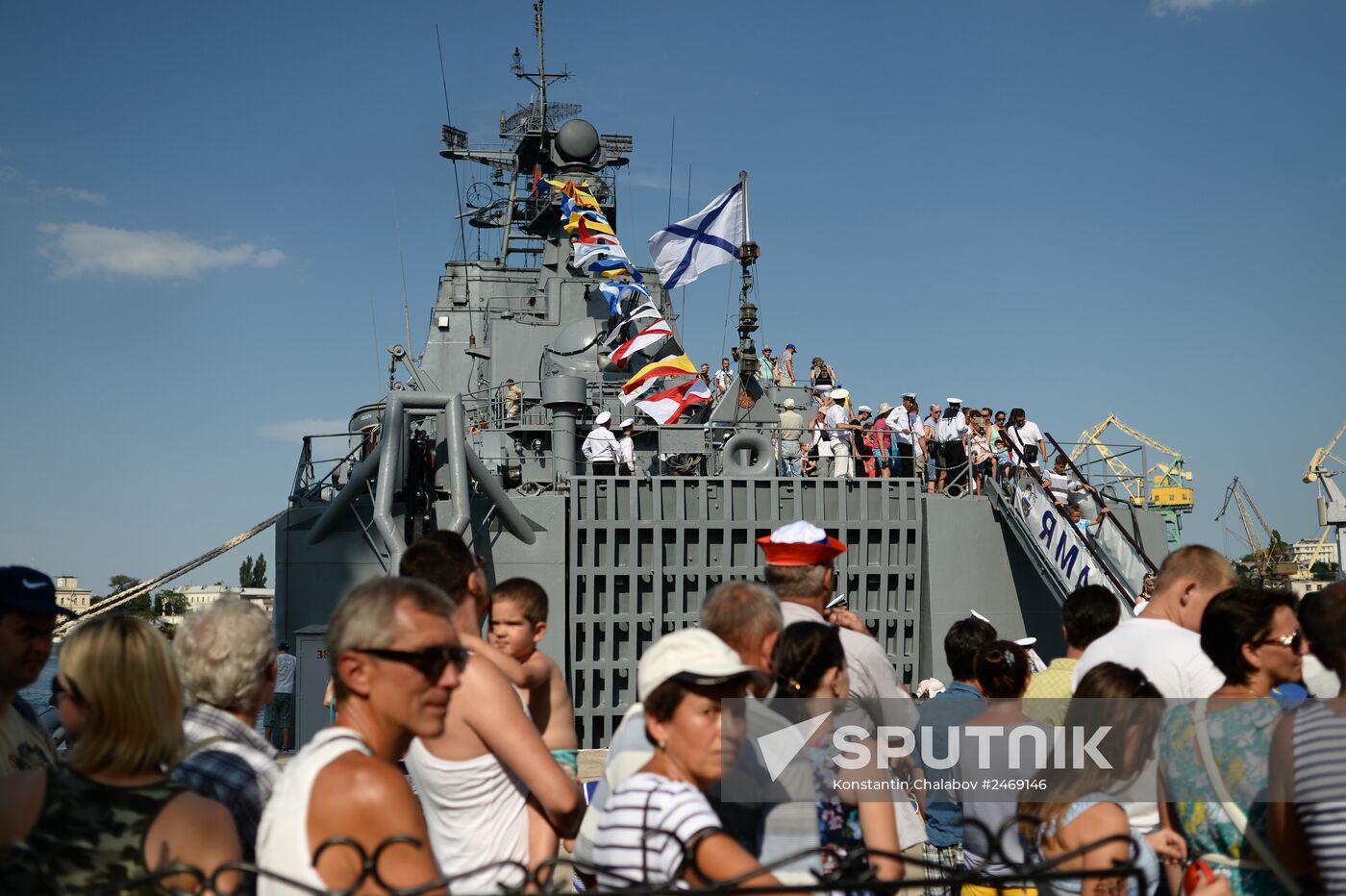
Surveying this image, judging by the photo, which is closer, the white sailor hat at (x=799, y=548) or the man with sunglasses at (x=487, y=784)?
the man with sunglasses at (x=487, y=784)

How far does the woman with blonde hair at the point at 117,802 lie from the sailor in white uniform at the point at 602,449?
12244mm

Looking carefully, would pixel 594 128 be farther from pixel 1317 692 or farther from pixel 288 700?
pixel 1317 692

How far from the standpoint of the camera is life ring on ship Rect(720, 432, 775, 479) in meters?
15.1

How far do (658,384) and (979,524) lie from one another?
4.80 m

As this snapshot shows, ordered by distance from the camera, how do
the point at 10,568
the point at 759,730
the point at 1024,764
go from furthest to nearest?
the point at 1024,764 < the point at 10,568 < the point at 759,730

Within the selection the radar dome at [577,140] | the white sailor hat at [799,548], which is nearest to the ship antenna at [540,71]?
the radar dome at [577,140]

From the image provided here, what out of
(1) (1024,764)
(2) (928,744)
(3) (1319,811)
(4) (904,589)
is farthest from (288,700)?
(3) (1319,811)

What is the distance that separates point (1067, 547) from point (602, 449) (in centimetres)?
574

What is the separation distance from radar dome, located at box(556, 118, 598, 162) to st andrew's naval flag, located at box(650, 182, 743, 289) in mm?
7156

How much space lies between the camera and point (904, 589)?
15109 mm

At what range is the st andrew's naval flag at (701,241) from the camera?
16.5m

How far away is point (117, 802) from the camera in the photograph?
2533mm

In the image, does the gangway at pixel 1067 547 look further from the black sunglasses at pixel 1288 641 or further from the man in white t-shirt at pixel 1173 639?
the black sunglasses at pixel 1288 641

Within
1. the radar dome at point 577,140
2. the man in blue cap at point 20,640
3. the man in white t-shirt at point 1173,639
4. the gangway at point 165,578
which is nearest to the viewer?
the man in blue cap at point 20,640
